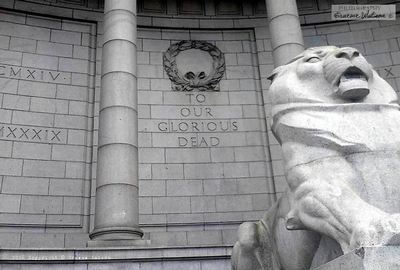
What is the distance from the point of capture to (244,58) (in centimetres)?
1666

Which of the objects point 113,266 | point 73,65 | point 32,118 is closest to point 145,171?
point 32,118

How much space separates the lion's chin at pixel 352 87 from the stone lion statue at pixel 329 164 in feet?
0.03

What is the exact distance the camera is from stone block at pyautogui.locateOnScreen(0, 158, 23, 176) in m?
13.3

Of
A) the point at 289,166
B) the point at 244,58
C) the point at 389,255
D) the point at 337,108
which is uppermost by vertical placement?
the point at 244,58

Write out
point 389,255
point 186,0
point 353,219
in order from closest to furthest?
point 389,255, point 353,219, point 186,0

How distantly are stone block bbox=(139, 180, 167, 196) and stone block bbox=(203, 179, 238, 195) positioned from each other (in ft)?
4.46

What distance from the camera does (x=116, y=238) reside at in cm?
948

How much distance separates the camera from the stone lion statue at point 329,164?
3.84 meters

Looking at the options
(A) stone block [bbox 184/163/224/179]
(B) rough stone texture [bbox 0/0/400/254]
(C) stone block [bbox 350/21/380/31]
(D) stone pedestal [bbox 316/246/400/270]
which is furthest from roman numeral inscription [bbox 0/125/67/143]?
(D) stone pedestal [bbox 316/246/400/270]

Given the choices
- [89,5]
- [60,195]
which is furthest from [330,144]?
[89,5]

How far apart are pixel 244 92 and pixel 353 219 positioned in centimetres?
1256

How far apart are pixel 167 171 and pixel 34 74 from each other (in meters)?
5.43

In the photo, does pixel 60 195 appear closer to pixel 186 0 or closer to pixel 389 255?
pixel 186 0

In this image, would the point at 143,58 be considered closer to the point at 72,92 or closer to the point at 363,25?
the point at 72,92
